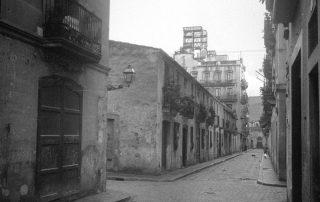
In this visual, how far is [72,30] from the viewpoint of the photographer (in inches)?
373

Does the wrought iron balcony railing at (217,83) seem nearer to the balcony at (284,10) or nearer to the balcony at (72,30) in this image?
the balcony at (72,30)

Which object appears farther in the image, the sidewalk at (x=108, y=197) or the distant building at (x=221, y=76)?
the distant building at (x=221, y=76)

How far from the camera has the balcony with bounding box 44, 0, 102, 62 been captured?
29.6ft

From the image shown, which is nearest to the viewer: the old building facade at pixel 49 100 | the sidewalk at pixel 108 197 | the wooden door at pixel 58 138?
the old building facade at pixel 49 100

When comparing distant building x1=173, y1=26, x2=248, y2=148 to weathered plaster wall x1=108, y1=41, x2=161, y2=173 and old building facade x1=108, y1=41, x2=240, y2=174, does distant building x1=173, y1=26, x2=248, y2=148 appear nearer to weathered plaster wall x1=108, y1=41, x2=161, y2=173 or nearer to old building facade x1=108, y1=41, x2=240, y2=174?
old building facade x1=108, y1=41, x2=240, y2=174

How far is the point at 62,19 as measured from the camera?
9.23 meters

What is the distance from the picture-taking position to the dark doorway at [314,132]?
5855 millimetres

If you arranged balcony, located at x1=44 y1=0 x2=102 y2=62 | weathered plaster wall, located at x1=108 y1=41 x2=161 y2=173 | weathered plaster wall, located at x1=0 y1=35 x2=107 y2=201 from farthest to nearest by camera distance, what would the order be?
1. weathered plaster wall, located at x1=108 y1=41 x2=161 y2=173
2. balcony, located at x1=44 y1=0 x2=102 y2=62
3. weathered plaster wall, located at x1=0 y1=35 x2=107 y2=201

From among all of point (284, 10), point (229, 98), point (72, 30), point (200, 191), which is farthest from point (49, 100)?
point (229, 98)

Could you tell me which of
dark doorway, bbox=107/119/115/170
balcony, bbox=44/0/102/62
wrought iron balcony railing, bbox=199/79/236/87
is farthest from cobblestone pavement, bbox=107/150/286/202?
wrought iron balcony railing, bbox=199/79/236/87

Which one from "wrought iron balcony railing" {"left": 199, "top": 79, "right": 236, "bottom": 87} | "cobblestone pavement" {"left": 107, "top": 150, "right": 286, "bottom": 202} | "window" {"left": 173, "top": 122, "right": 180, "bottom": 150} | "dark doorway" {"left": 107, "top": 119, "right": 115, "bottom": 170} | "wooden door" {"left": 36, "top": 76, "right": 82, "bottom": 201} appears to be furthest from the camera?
"wrought iron balcony railing" {"left": 199, "top": 79, "right": 236, "bottom": 87}

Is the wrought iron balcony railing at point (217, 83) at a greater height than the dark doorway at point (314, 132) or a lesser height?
greater

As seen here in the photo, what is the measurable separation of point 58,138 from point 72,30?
261cm

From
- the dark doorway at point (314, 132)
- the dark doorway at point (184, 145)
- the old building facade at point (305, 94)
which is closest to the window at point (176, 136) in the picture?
the dark doorway at point (184, 145)
